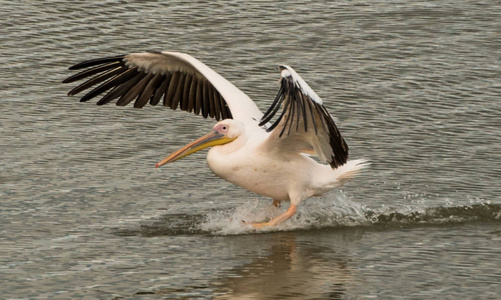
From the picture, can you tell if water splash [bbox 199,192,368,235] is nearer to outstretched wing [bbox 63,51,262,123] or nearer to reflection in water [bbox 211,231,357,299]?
reflection in water [bbox 211,231,357,299]

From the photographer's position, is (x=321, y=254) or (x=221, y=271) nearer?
(x=221, y=271)

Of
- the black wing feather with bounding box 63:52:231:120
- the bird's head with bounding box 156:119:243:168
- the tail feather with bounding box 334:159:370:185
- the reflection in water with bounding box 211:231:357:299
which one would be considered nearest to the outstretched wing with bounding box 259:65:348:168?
the tail feather with bounding box 334:159:370:185

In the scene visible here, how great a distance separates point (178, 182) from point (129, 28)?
15.8 ft

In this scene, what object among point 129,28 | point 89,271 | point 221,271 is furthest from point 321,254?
point 129,28

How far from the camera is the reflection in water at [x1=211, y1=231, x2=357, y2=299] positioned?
6637mm

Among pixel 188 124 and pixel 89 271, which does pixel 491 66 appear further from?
pixel 89 271

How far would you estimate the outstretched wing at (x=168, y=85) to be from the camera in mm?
9148

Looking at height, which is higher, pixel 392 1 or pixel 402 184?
pixel 392 1

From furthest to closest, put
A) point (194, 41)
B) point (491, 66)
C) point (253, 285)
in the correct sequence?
point (194, 41)
point (491, 66)
point (253, 285)

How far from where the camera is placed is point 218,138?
8.65 m

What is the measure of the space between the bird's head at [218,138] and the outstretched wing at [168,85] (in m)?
0.38

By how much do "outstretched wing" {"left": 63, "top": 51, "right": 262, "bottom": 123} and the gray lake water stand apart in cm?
59

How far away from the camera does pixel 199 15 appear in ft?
46.2

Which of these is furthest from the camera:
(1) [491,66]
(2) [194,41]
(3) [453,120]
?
(2) [194,41]
